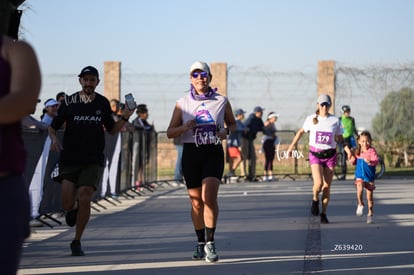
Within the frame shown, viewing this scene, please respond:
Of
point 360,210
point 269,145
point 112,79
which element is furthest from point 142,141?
point 112,79

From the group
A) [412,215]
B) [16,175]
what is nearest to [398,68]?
[412,215]

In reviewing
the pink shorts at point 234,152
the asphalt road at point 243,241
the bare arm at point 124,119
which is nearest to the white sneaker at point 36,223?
the asphalt road at point 243,241

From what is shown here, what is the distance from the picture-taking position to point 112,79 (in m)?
32.8

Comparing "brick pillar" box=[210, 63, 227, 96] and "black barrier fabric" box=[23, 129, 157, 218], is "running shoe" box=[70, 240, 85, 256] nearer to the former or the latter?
"black barrier fabric" box=[23, 129, 157, 218]

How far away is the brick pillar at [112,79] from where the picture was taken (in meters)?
32.7

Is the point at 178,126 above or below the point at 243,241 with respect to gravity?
above

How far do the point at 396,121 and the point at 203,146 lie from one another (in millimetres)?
21811

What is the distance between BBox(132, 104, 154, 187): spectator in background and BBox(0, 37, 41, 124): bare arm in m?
16.8

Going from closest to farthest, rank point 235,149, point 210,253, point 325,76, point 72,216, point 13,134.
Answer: point 13,134, point 210,253, point 72,216, point 235,149, point 325,76

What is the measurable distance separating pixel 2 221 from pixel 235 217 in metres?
10.8

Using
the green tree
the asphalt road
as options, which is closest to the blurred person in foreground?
the asphalt road

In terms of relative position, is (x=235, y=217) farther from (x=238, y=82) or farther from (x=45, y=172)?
(x=238, y=82)

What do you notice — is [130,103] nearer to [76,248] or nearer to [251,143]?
[76,248]

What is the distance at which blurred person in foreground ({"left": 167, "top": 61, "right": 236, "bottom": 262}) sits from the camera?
9844 mm
